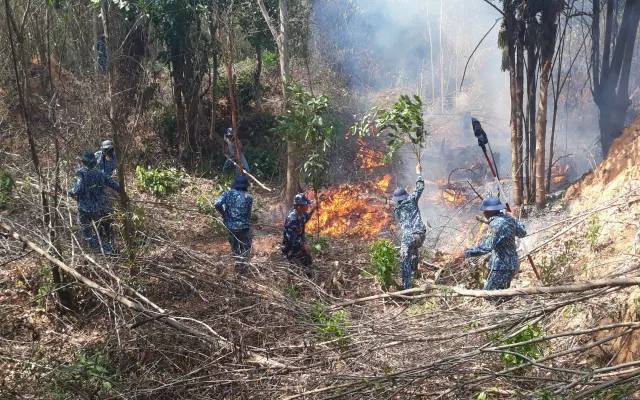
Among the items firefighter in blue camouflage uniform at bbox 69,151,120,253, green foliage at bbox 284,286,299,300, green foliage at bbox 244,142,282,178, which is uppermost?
firefighter in blue camouflage uniform at bbox 69,151,120,253

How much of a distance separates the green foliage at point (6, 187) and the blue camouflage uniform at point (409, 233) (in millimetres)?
4431

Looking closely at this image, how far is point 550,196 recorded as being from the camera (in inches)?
395

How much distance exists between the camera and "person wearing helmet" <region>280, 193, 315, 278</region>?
668cm

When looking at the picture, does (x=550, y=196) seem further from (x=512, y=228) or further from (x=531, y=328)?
(x=531, y=328)

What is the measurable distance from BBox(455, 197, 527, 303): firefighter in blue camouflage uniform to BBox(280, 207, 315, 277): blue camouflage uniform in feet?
7.61

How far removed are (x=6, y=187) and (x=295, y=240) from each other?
3474mm

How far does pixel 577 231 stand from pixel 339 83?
13.4 m

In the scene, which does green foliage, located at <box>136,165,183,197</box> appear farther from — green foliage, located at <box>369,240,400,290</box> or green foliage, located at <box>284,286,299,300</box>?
green foliage, located at <box>284,286,299,300</box>

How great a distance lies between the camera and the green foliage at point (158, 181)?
11414 millimetres

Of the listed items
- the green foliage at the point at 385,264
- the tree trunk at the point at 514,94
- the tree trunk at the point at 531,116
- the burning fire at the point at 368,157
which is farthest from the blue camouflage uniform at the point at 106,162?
the burning fire at the point at 368,157

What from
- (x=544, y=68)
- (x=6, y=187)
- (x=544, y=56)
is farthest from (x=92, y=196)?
(x=544, y=56)

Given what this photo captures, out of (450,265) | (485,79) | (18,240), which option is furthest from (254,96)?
(485,79)

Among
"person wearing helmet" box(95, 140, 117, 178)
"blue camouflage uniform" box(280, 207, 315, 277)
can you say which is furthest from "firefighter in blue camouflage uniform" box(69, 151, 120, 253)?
"blue camouflage uniform" box(280, 207, 315, 277)

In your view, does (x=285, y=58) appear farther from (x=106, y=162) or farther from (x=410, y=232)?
(x=410, y=232)
